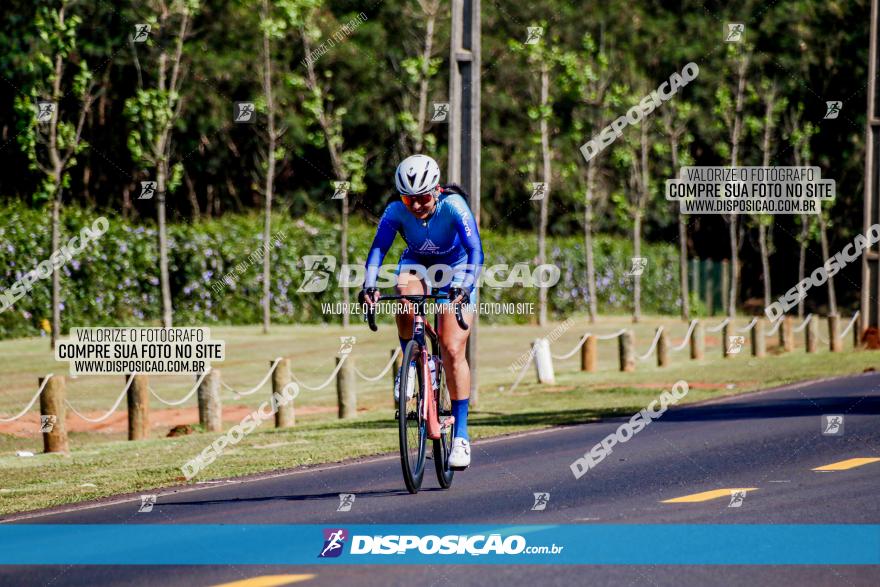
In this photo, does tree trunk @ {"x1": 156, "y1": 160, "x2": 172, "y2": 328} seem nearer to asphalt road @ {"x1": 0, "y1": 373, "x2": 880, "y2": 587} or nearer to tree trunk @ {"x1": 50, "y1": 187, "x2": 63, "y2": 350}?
tree trunk @ {"x1": 50, "y1": 187, "x2": 63, "y2": 350}

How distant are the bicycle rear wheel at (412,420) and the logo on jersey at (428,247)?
71cm

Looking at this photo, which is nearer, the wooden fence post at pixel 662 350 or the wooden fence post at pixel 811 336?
the wooden fence post at pixel 662 350

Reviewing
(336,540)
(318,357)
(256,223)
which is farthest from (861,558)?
(256,223)

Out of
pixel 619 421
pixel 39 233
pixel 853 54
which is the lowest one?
pixel 619 421

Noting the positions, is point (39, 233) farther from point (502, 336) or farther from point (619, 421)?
point (619, 421)

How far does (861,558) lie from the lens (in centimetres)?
790

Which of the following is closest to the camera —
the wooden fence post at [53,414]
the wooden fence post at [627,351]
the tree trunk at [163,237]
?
the wooden fence post at [53,414]

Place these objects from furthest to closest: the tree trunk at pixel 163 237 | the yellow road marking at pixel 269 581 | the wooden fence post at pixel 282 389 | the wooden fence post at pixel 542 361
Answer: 1. the tree trunk at pixel 163 237
2. the wooden fence post at pixel 542 361
3. the wooden fence post at pixel 282 389
4. the yellow road marking at pixel 269 581

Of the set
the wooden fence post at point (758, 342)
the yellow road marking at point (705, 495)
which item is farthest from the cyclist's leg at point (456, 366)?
the wooden fence post at point (758, 342)

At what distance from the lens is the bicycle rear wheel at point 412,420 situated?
980cm

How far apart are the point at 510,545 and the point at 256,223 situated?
111ft

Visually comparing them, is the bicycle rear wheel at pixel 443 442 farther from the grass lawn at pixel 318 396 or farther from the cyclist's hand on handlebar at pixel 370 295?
the grass lawn at pixel 318 396

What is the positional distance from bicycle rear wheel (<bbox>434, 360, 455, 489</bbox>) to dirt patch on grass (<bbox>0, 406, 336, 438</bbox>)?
29.5 ft

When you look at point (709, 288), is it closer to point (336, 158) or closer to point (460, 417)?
point (336, 158)
